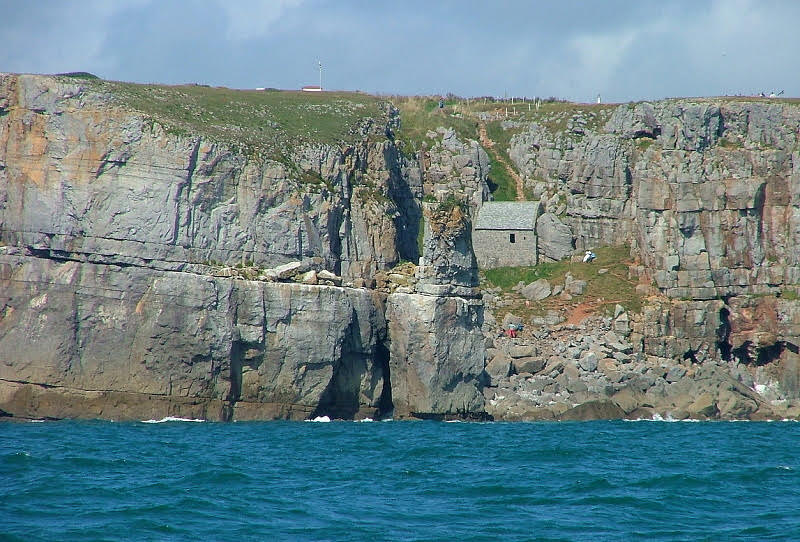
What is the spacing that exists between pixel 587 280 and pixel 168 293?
86.5 ft

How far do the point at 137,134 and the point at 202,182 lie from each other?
358cm

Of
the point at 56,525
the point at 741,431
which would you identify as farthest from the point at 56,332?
the point at 741,431

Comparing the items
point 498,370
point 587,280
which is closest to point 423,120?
point 587,280

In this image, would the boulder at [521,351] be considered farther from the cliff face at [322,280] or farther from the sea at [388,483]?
the sea at [388,483]

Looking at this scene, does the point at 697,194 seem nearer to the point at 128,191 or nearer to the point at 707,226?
the point at 707,226

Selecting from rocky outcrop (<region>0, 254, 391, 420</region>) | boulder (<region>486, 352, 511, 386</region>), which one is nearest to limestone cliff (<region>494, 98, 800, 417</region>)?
boulder (<region>486, 352, 511, 386</region>)

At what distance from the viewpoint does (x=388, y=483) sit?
36.8 m

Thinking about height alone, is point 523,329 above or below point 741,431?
above

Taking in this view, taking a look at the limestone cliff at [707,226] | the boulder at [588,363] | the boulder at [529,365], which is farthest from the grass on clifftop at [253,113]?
the boulder at [588,363]

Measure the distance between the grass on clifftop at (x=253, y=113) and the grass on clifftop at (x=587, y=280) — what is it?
11.8 m

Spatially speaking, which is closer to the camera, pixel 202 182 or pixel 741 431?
pixel 741 431

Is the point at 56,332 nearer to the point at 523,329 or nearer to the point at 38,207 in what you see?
the point at 38,207

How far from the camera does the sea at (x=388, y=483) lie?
30281 millimetres

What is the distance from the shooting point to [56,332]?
51.3 m
